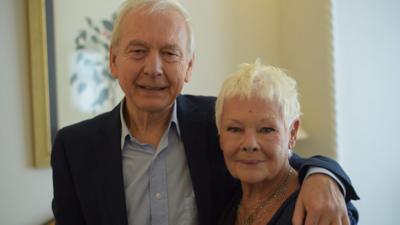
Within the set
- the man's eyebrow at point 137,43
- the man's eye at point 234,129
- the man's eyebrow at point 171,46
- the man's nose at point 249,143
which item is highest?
the man's eyebrow at point 137,43

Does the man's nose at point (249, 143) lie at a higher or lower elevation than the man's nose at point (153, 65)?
lower

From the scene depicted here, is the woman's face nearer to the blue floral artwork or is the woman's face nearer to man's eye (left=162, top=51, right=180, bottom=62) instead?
man's eye (left=162, top=51, right=180, bottom=62)

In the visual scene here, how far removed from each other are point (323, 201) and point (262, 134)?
24 cm

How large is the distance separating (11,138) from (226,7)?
65.6 inches

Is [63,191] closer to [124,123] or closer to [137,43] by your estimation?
[124,123]

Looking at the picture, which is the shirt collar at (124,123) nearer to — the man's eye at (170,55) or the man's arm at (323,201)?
the man's eye at (170,55)

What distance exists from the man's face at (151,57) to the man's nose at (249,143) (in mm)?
270

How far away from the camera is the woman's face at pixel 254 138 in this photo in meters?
1.04

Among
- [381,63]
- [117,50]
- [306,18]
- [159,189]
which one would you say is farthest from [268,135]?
[381,63]

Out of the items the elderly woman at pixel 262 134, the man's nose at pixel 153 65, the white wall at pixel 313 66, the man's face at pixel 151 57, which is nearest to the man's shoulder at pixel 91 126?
the man's face at pixel 151 57

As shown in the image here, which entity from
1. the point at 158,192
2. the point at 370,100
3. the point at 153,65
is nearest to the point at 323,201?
the point at 158,192

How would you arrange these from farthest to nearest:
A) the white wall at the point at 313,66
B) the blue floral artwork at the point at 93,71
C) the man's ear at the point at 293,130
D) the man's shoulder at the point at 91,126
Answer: the white wall at the point at 313,66 → the blue floral artwork at the point at 93,71 → the man's shoulder at the point at 91,126 → the man's ear at the point at 293,130

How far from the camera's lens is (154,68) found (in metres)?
1.11

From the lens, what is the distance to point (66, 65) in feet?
5.65
